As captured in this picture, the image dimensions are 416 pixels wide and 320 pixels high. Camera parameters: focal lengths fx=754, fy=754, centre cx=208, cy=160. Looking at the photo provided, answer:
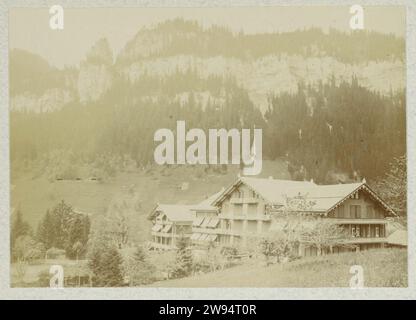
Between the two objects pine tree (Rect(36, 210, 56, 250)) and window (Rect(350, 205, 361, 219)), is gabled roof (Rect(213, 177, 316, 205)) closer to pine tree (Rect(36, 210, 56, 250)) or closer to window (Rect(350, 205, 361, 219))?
window (Rect(350, 205, 361, 219))

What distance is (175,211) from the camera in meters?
5.88

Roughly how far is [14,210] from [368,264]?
2797 mm

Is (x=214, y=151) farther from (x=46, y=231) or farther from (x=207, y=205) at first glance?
(x=46, y=231)

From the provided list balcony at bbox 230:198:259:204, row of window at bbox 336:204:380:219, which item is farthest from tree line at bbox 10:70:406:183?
balcony at bbox 230:198:259:204

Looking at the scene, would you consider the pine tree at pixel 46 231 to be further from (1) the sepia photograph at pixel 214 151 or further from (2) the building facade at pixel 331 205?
(2) the building facade at pixel 331 205

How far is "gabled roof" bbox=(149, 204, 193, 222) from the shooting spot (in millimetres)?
5871

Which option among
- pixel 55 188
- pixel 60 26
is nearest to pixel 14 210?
pixel 55 188

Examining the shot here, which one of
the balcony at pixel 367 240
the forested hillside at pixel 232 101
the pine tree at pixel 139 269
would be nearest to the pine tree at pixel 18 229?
the forested hillside at pixel 232 101

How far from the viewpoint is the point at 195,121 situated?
5.91 metres

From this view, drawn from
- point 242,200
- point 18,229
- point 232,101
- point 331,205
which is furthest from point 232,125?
point 18,229

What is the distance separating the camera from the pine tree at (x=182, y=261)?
5.89 meters
